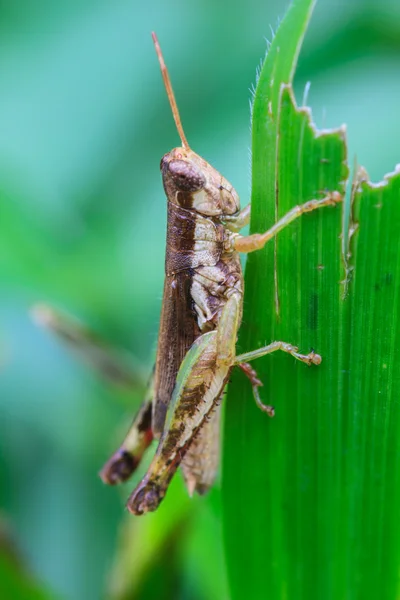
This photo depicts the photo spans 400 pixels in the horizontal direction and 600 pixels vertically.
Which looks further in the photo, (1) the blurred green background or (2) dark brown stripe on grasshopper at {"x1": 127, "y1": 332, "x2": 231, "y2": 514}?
(1) the blurred green background

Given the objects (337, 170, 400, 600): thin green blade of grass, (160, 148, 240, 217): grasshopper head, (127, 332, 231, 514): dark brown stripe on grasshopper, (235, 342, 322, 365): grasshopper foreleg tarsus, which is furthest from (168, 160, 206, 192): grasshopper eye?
(337, 170, 400, 600): thin green blade of grass

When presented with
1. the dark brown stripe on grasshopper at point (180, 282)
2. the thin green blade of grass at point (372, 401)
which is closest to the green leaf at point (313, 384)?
the thin green blade of grass at point (372, 401)

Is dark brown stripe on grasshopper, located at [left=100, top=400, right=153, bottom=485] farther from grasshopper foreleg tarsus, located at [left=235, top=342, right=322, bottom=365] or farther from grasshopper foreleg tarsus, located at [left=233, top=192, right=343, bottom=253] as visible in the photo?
grasshopper foreleg tarsus, located at [left=233, top=192, right=343, bottom=253]

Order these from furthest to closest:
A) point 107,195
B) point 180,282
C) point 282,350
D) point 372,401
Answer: point 107,195, point 180,282, point 282,350, point 372,401


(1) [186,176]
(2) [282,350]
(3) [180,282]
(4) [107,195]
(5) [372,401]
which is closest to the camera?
(5) [372,401]

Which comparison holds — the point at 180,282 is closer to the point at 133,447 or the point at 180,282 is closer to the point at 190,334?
the point at 190,334

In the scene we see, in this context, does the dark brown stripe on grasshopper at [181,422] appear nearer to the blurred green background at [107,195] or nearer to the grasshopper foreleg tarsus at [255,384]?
the grasshopper foreleg tarsus at [255,384]

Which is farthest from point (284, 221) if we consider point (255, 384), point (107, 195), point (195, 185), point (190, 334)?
point (107, 195)
